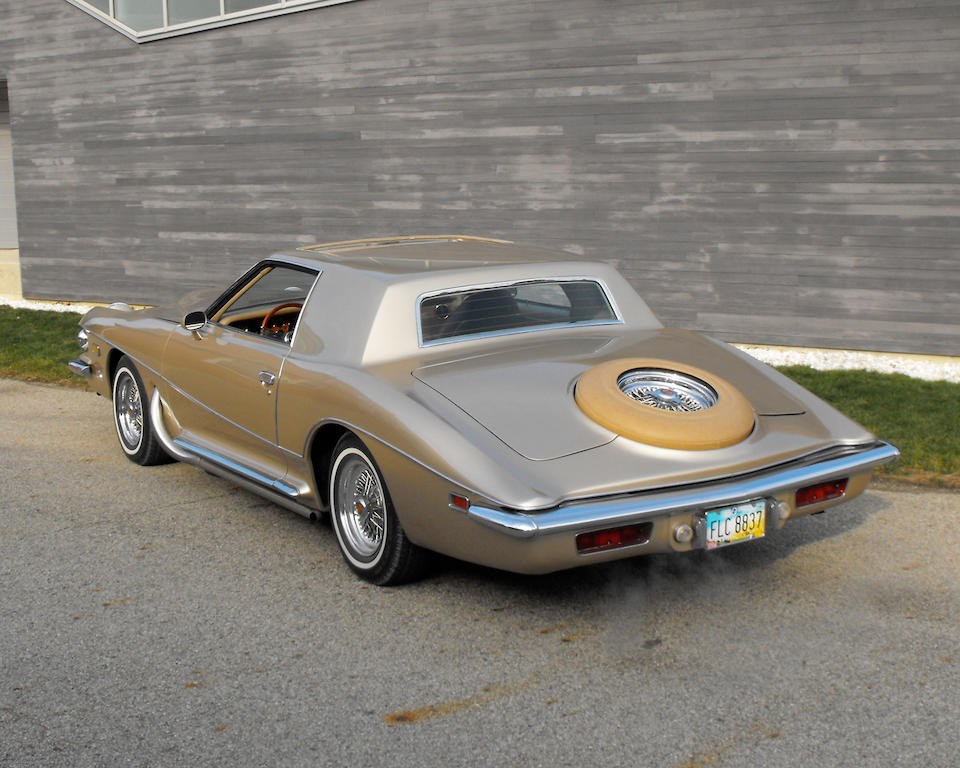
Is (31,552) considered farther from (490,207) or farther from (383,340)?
(490,207)

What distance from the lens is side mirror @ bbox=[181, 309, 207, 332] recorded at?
6.16m

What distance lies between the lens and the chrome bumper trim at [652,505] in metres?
3.94

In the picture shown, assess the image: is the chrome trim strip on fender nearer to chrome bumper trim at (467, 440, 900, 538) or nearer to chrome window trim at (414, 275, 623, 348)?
chrome window trim at (414, 275, 623, 348)

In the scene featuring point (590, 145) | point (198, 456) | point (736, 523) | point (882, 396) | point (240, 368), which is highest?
point (590, 145)

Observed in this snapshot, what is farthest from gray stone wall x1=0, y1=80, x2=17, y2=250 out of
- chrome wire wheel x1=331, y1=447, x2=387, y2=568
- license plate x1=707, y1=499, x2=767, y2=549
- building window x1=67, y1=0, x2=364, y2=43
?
license plate x1=707, y1=499, x2=767, y2=549

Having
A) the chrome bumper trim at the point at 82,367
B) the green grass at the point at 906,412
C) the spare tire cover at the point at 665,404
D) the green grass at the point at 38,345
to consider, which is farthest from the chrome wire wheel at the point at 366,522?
the green grass at the point at 38,345

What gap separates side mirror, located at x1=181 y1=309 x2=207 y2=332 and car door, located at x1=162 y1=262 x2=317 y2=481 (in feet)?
0.07

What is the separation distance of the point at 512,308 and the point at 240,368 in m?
1.40

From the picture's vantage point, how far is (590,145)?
11.0 metres

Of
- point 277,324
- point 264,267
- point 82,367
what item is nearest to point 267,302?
point 277,324

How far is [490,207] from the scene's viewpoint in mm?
11672

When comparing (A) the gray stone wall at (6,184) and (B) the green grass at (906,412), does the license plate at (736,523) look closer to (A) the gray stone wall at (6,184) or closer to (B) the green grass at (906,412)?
(B) the green grass at (906,412)

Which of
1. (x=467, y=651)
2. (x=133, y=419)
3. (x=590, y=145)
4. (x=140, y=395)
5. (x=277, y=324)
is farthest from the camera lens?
(x=590, y=145)

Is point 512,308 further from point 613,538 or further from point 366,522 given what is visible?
point 613,538
